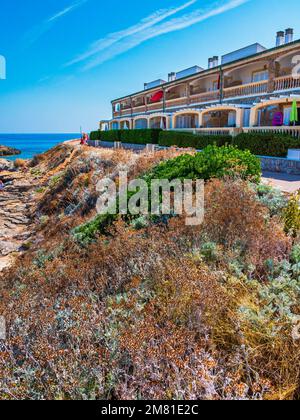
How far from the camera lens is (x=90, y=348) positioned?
3.25 meters

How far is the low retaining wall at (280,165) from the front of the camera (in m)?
11.8

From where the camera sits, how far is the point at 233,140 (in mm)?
15570

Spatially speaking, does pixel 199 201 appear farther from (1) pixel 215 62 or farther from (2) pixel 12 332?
(1) pixel 215 62

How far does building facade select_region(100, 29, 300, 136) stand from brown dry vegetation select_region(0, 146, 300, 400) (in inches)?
444

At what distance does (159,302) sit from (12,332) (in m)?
1.99

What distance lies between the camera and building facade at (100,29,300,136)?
18.2 m

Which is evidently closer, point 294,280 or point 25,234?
point 294,280

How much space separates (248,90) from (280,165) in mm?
13058

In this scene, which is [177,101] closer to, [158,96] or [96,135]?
[158,96]

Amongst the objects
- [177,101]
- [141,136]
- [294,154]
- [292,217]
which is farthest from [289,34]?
[292,217]

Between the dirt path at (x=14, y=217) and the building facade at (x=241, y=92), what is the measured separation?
13.4m

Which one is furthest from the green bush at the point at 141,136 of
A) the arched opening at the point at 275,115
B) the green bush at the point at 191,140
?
the arched opening at the point at 275,115

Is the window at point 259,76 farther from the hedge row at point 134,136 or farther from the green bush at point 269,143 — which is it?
the green bush at point 269,143

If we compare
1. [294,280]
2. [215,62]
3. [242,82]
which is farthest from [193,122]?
[294,280]
